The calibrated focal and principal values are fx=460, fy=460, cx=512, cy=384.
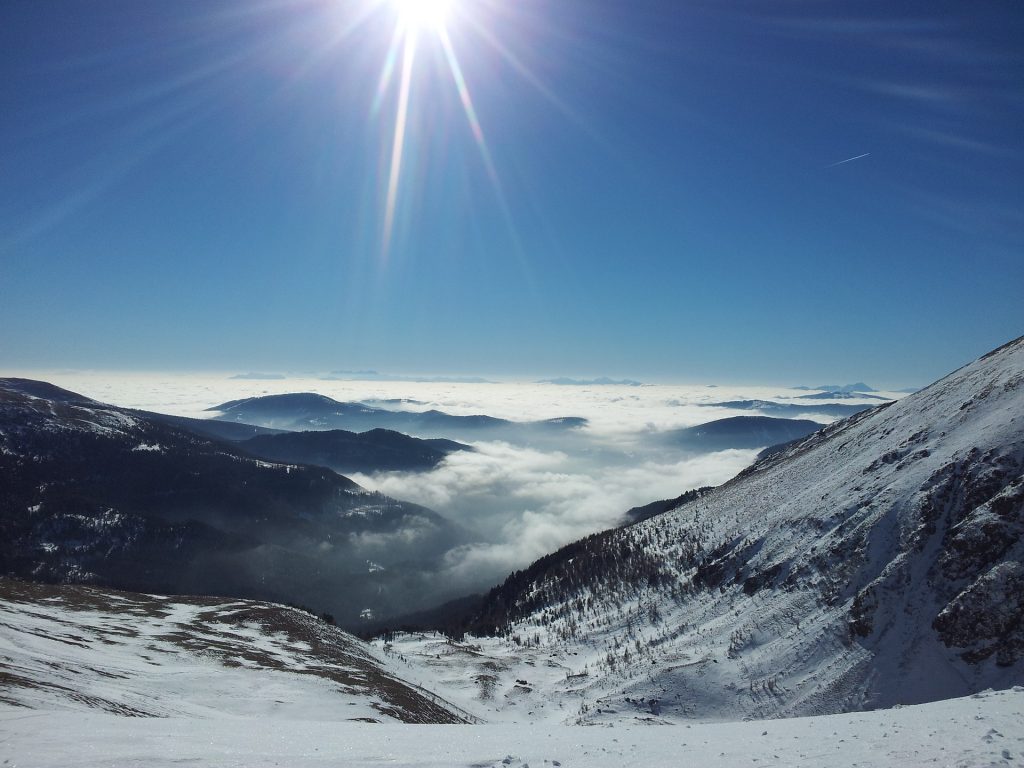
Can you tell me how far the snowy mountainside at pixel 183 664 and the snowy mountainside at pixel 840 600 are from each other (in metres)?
33.3

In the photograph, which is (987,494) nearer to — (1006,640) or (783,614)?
(1006,640)

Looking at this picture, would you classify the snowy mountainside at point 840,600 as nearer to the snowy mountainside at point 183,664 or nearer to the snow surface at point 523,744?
the snowy mountainside at point 183,664

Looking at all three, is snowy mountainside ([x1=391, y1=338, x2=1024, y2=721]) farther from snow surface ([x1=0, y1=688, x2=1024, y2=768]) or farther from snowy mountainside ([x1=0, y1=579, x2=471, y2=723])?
snow surface ([x1=0, y1=688, x2=1024, y2=768])

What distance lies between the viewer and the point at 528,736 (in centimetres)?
2519

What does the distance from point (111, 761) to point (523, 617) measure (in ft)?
533

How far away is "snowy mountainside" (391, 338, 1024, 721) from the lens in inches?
2689

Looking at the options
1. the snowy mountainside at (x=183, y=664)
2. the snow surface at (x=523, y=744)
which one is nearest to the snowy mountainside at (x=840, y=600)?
the snowy mountainside at (x=183, y=664)

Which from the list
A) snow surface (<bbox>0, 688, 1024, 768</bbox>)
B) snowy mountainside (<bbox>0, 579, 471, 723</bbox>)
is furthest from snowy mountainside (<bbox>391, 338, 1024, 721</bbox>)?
snow surface (<bbox>0, 688, 1024, 768</bbox>)

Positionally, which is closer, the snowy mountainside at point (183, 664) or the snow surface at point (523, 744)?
the snow surface at point (523, 744)

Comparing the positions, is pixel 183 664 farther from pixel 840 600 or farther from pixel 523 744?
pixel 840 600

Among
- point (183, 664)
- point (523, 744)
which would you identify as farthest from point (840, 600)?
point (183, 664)

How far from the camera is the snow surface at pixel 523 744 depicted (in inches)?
696

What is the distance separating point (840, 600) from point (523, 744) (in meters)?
90.4

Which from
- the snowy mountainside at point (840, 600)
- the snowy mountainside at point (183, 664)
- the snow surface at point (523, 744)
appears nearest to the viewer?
the snow surface at point (523, 744)
